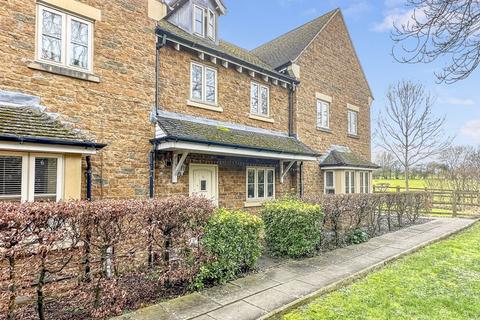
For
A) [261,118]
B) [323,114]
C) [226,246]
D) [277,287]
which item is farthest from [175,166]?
[323,114]

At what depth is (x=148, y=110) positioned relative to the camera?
873 cm

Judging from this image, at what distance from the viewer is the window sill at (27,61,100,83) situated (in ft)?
22.0

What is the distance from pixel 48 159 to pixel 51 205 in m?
2.74

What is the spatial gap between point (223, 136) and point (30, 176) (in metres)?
5.61

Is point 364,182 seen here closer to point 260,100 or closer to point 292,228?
point 260,100

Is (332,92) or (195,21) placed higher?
(195,21)

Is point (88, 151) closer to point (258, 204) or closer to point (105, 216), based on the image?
point (105, 216)

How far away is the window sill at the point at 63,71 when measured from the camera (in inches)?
264

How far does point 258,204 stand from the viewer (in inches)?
470

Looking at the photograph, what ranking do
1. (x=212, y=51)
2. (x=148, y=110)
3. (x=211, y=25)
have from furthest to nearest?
(x=211, y=25)
(x=212, y=51)
(x=148, y=110)

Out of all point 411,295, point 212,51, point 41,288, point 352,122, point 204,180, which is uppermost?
point 212,51

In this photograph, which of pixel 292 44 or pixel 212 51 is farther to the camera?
pixel 292 44

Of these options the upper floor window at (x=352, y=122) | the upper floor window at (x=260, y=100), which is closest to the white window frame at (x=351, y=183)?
the upper floor window at (x=352, y=122)

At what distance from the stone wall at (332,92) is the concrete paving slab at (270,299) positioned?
27.9ft
